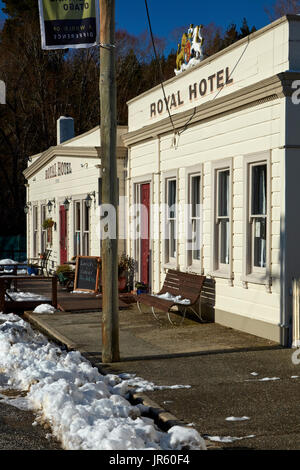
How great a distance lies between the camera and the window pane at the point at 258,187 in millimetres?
10500

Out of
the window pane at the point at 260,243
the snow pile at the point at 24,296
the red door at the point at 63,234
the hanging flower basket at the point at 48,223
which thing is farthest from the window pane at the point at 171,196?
the hanging flower basket at the point at 48,223

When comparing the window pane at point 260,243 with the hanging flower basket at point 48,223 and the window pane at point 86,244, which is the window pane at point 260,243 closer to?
the window pane at point 86,244

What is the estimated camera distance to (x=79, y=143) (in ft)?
66.6

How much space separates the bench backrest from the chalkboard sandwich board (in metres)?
3.60

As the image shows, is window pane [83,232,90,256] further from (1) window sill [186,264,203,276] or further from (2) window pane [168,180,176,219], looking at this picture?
(1) window sill [186,264,203,276]

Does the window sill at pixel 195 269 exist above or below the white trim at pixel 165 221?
below

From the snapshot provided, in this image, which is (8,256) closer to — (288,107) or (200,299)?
(200,299)

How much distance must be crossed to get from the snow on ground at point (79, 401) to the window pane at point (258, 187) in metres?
3.91

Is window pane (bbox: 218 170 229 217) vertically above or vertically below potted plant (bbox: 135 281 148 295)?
above

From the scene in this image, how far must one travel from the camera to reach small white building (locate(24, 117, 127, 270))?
717 inches

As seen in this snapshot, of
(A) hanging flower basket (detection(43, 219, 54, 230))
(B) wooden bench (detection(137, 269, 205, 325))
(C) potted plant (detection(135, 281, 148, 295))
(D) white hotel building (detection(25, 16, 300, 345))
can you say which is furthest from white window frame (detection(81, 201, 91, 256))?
(B) wooden bench (detection(137, 269, 205, 325))

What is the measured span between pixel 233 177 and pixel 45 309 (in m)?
5.15

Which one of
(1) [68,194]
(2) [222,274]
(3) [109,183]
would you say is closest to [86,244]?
(1) [68,194]

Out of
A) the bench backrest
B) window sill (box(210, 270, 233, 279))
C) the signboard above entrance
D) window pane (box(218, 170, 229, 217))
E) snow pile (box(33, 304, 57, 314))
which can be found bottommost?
snow pile (box(33, 304, 57, 314))
